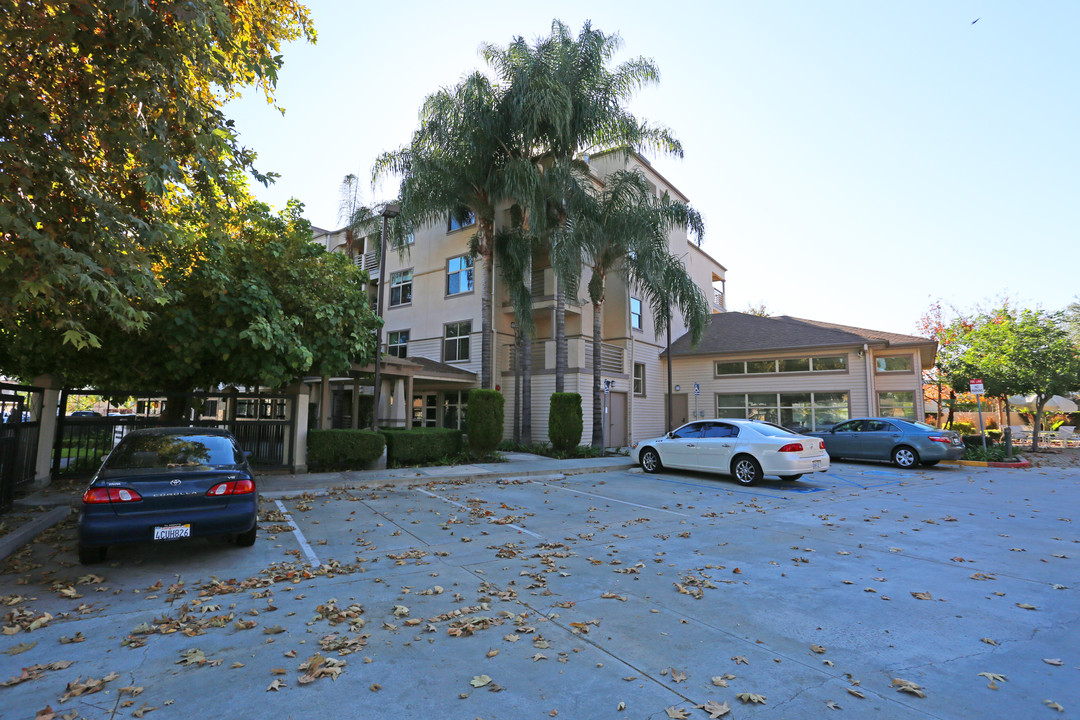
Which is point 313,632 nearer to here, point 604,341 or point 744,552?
point 744,552

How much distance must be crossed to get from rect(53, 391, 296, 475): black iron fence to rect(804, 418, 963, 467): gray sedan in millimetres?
16454

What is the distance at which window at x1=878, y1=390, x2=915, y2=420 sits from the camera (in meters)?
22.8

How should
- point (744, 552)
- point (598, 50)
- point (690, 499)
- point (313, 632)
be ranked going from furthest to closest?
point (598, 50) → point (690, 499) → point (744, 552) → point (313, 632)

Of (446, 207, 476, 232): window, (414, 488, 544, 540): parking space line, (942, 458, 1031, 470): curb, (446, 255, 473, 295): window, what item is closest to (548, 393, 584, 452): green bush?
(414, 488, 544, 540): parking space line

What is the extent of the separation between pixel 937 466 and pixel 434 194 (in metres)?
19.2

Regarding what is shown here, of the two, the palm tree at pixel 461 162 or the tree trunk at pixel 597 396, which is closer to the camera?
the palm tree at pixel 461 162

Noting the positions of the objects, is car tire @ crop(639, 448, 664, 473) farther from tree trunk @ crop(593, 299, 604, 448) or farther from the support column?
the support column

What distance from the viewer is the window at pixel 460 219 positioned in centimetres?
2262

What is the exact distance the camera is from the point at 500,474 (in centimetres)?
1427

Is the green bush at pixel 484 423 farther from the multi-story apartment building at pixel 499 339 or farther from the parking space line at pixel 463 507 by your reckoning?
the parking space line at pixel 463 507

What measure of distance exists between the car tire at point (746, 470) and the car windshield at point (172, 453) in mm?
10329

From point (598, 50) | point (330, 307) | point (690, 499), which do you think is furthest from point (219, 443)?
point (598, 50)

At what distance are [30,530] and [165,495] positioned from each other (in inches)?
114

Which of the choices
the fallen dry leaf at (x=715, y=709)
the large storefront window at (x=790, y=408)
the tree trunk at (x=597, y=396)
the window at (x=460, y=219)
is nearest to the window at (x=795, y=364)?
the large storefront window at (x=790, y=408)
